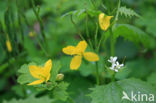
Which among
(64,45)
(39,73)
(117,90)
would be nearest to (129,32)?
(117,90)

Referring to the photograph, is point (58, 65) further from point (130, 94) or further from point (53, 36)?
point (53, 36)

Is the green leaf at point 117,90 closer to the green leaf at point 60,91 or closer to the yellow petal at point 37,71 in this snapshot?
the green leaf at point 60,91

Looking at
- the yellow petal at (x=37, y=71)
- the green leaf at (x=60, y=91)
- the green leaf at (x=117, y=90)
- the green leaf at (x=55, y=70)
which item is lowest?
the green leaf at (x=117, y=90)

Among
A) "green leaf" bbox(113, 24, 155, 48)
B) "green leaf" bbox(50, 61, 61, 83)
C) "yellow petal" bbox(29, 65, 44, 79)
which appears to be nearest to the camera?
"yellow petal" bbox(29, 65, 44, 79)

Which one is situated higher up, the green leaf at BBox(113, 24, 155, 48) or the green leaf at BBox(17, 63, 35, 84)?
the green leaf at BBox(113, 24, 155, 48)

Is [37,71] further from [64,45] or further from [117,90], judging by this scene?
[64,45]

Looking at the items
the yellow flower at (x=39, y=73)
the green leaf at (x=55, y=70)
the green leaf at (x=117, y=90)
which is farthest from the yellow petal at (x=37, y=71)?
the green leaf at (x=117, y=90)

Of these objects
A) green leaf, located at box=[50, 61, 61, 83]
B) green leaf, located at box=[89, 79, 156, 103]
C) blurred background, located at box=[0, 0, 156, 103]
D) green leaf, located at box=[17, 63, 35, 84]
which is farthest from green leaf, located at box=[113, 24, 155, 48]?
green leaf, located at box=[17, 63, 35, 84]

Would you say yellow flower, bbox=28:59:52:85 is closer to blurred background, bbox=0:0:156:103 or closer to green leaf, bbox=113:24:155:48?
blurred background, bbox=0:0:156:103

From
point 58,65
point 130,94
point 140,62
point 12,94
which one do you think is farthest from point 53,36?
point 130,94
